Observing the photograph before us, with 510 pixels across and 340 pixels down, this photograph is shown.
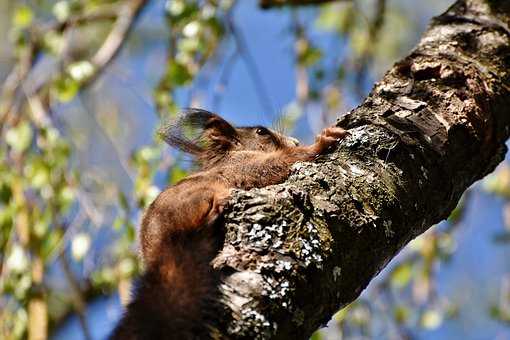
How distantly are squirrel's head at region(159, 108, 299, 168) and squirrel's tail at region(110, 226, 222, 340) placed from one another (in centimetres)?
137

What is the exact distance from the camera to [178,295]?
197 centimetres

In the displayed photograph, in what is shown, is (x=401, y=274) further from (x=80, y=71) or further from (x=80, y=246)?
(x=80, y=71)

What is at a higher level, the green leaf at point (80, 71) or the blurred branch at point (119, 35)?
the blurred branch at point (119, 35)

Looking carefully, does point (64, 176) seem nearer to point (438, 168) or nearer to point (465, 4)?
point (465, 4)

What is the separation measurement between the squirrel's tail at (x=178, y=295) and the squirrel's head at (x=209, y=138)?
1371mm

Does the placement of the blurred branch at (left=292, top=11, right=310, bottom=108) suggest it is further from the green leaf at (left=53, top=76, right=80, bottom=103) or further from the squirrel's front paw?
the squirrel's front paw

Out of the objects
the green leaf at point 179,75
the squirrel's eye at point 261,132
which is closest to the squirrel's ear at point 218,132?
the squirrel's eye at point 261,132

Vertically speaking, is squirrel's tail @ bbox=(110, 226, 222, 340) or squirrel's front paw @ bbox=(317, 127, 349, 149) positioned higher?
squirrel's front paw @ bbox=(317, 127, 349, 149)

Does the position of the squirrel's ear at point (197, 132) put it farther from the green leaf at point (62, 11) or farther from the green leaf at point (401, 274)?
the green leaf at point (401, 274)

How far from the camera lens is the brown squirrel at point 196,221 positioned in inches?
73.0

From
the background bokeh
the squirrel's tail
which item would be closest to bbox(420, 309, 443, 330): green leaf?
the background bokeh

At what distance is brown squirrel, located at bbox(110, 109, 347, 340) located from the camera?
1854 mm

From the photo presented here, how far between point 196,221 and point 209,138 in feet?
4.25

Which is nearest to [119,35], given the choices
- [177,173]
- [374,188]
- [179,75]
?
[179,75]
